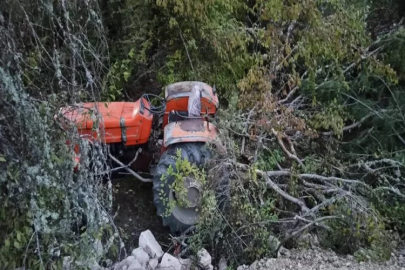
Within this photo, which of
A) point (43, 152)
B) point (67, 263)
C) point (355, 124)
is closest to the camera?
point (43, 152)

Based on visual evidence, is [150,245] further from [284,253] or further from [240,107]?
[240,107]

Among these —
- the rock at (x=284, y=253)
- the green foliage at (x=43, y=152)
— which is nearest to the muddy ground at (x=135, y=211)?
the rock at (x=284, y=253)

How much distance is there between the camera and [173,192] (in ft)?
14.1

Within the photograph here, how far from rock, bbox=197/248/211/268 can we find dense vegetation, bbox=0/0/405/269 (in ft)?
0.41

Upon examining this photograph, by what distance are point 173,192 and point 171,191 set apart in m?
0.05

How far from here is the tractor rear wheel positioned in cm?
419

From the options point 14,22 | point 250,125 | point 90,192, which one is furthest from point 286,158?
point 14,22

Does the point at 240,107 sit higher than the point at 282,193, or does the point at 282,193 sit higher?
the point at 240,107

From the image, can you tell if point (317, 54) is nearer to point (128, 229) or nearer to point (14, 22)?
point (128, 229)

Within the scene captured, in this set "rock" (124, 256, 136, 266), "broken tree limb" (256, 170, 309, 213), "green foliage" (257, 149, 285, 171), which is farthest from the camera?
"green foliage" (257, 149, 285, 171)

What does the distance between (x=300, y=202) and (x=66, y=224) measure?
2024 millimetres

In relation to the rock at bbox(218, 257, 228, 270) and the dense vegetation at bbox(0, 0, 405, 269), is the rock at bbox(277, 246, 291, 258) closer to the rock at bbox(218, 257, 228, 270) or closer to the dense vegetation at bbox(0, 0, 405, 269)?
the dense vegetation at bbox(0, 0, 405, 269)

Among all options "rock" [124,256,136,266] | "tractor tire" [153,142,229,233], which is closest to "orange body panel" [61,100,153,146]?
"tractor tire" [153,142,229,233]

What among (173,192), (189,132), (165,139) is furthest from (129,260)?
(189,132)
